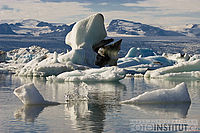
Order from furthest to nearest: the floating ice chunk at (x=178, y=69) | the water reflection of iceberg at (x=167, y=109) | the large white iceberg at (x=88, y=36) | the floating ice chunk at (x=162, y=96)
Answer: the large white iceberg at (x=88, y=36)
the floating ice chunk at (x=178, y=69)
the floating ice chunk at (x=162, y=96)
the water reflection of iceberg at (x=167, y=109)

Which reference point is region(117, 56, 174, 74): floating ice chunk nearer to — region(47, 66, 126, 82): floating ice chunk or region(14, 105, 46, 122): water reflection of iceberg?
region(47, 66, 126, 82): floating ice chunk

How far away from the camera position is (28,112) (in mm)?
11195

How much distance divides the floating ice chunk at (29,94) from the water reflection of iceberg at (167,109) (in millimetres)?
2764

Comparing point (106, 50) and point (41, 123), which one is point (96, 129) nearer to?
point (41, 123)

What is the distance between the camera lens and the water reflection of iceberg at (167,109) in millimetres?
10918

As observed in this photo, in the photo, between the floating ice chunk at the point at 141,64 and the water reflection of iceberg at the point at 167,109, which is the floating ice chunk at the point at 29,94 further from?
the floating ice chunk at the point at 141,64

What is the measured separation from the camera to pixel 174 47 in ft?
384

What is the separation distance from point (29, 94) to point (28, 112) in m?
0.93

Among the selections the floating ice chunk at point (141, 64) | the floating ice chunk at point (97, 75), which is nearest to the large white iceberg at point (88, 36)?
the floating ice chunk at point (141, 64)

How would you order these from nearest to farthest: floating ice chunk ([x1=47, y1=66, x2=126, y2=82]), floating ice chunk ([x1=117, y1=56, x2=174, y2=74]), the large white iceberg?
floating ice chunk ([x1=47, y1=66, x2=126, y2=82]) < the large white iceberg < floating ice chunk ([x1=117, y1=56, x2=174, y2=74])

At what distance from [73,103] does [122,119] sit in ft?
10.3

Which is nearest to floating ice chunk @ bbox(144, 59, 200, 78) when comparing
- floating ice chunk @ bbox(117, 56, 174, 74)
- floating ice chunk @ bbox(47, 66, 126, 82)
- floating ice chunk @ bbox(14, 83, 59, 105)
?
floating ice chunk @ bbox(47, 66, 126, 82)

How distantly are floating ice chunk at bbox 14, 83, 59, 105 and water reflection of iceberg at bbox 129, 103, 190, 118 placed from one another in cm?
276

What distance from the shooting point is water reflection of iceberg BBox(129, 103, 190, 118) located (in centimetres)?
1092
